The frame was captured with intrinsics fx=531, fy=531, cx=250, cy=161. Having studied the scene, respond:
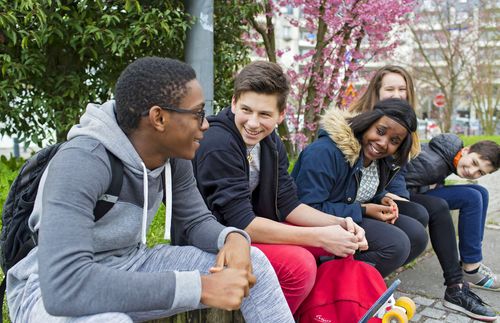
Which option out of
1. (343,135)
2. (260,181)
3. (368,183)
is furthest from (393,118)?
(260,181)

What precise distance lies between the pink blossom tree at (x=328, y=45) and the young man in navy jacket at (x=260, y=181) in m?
3.23

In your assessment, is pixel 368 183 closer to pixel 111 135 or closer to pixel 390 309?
pixel 390 309

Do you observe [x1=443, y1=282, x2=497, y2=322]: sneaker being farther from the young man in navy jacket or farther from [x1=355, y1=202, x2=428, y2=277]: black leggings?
the young man in navy jacket

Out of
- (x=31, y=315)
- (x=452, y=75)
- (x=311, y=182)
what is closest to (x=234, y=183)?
(x=311, y=182)

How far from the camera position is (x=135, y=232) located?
5.99 feet

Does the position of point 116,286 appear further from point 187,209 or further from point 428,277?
point 428,277

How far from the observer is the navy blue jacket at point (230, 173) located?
2.33 metres

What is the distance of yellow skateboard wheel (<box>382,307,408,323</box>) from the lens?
222cm

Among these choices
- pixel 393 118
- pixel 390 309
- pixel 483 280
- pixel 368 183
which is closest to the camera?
pixel 390 309

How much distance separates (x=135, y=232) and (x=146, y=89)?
1.63 ft

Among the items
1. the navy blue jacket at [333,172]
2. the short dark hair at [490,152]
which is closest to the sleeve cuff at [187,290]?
the navy blue jacket at [333,172]

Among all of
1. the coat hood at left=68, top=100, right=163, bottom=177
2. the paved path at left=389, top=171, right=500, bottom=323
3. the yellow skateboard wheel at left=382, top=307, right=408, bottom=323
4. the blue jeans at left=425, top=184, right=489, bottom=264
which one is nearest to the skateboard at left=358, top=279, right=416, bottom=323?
the yellow skateboard wheel at left=382, top=307, right=408, bottom=323

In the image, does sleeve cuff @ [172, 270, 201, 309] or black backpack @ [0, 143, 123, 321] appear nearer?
sleeve cuff @ [172, 270, 201, 309]

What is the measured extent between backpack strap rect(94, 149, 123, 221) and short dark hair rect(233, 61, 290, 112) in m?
0.90
